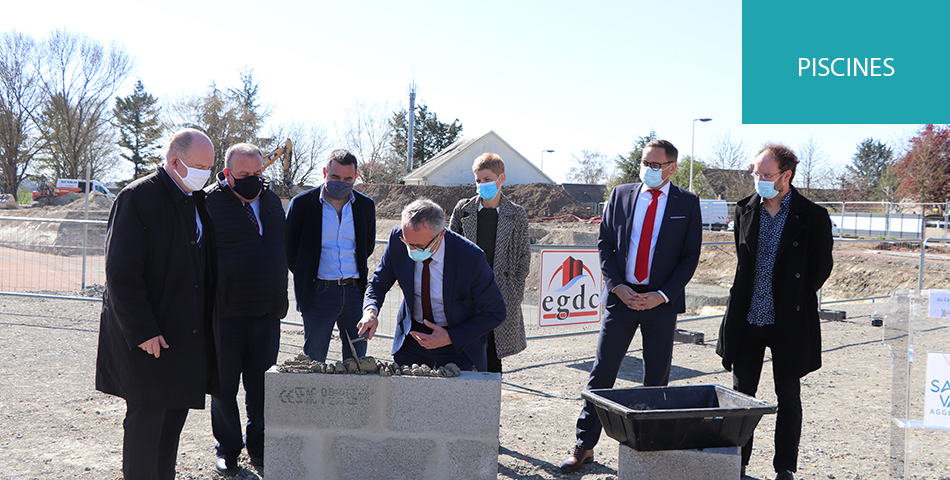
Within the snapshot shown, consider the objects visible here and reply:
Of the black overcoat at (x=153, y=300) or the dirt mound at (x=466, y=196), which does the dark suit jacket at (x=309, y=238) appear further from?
the dirt mound at (x=466, y=196)

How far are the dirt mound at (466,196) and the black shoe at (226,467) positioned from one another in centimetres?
3210

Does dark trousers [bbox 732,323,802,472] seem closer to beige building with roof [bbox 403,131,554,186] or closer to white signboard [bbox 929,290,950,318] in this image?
white signboard [bbox 929,290,950,318]

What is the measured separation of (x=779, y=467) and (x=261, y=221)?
3552mm

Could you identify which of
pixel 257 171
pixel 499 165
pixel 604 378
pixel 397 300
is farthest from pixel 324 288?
pixel 397 300

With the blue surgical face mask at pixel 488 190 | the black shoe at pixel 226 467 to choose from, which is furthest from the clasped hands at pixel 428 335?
the blue surgical face mask at pixel 488 190

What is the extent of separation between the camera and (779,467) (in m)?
3.93

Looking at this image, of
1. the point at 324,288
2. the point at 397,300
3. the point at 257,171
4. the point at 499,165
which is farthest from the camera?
the point at 397,300

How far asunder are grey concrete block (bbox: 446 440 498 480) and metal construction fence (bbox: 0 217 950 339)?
4.66 metres

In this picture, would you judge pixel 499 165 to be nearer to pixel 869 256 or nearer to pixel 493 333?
pixel 493 333

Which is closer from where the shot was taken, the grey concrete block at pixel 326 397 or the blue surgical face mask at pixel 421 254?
the grey concrete block at pixel 326 397

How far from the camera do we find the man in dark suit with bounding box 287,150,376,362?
4414 mm

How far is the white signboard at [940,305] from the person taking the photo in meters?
3.66

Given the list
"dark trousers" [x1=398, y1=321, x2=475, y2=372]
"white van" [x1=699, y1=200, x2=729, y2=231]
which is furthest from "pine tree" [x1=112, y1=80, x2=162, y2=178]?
"dark trousers" [x1=398, y1=321, x2=475, y2=372]

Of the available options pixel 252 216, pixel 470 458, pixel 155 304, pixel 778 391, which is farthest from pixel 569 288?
pixel 155 304
